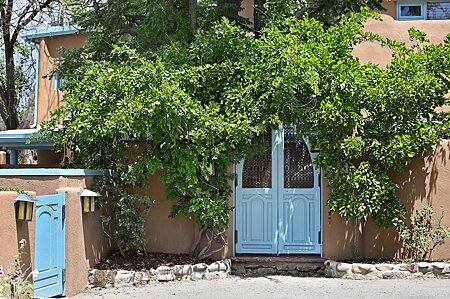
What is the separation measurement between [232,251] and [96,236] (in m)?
2.75

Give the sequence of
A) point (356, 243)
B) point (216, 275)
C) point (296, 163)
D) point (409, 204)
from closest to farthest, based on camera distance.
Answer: point (216, 275) < point (409, 204) < point (356, 243) < point (296, 163)

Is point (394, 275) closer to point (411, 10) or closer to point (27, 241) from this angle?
point (27, 241)

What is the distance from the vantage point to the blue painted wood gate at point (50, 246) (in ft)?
32.1

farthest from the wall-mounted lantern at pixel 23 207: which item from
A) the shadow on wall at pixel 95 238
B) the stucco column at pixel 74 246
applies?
the shadow on wall at pixel 95 238

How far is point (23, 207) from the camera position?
8.97 meters

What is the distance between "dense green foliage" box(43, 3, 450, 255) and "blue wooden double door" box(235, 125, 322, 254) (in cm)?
90

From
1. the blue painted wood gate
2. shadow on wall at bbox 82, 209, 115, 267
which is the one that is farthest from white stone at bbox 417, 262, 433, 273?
the blue painted wood gate

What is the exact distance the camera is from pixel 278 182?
1375 cm

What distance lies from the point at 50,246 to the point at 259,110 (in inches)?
173

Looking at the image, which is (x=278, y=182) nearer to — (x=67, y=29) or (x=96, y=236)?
(x=96, y=236)

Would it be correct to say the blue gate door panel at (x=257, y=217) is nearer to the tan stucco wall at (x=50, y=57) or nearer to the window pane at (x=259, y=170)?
the window pane at (x=259, y=170)

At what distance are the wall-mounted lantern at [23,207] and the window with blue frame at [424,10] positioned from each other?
476 inches

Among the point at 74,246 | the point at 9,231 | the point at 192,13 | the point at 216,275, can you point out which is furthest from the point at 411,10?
the point at 9,231

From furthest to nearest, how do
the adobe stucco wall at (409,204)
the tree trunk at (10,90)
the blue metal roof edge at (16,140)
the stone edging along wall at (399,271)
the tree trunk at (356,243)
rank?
the tree trunk at (10,90) < the blue metal roof edge at (16,140) < the tree trunk at (356,243) < the adobe stucco wall at (409,204) < the stone edging along wall at (399,271)
